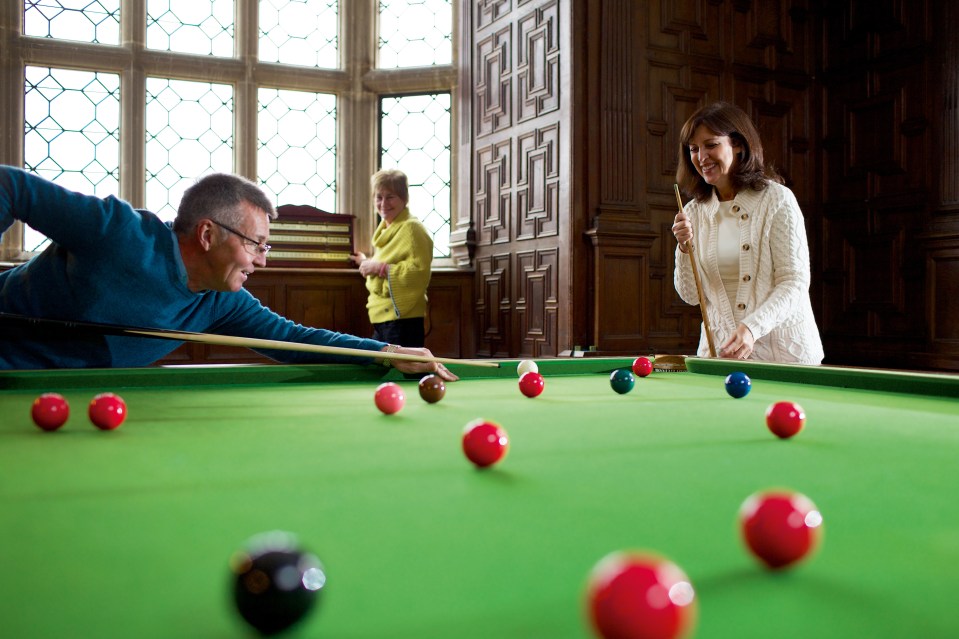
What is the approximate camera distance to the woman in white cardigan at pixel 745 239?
309cm

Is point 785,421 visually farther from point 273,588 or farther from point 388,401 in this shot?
point 273,588

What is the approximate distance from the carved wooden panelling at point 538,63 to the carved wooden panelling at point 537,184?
0.21 m

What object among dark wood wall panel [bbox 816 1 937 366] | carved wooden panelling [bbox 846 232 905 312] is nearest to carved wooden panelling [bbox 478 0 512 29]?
dark wood wall panel [bbox 816 1 937 366]

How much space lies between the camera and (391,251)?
5.39 m

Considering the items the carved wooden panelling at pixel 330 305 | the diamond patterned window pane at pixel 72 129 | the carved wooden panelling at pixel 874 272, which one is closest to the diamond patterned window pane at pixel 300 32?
the diamond patterned window pane at pixel 72 129

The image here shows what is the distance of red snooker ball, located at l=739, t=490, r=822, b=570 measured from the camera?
2.52ft

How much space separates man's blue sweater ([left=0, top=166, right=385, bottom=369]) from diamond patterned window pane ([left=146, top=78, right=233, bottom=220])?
452cm

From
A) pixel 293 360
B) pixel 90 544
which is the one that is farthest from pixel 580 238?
pixel 90 544

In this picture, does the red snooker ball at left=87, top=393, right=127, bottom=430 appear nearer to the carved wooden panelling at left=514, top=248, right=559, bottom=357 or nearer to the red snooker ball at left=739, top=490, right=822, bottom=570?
the red snooker ball at left=739, top=490, right=822, bottom=570

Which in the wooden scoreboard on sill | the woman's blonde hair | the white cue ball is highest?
the woman's blonde hair

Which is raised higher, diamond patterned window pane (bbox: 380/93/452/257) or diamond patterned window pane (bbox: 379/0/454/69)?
diamond patterned window pane (bbox: 379/0/454/69)

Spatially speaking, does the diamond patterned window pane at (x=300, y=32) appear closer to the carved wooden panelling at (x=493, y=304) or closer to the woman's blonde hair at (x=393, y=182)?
the carved wooden panelling at (x=493, y=304)

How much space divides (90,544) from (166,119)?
7009 mm

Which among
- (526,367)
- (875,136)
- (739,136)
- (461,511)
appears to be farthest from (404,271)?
(461,511)
